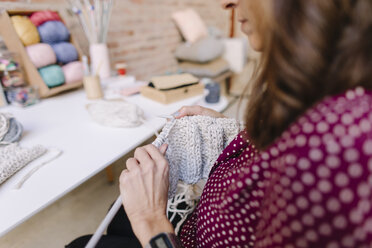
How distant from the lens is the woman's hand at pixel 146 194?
1.73ft

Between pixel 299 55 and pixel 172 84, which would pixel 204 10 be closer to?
pixel 172 84

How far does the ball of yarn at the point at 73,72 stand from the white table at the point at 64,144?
0.34ft

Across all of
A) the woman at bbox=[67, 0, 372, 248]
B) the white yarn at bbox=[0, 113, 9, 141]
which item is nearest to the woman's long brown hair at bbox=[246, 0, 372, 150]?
the woman at bbox=[67, 0, 372, 248]

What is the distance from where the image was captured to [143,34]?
2.20 m

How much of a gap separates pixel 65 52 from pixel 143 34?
1.08 m

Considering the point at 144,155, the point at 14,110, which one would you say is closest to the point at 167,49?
the point at 14,110

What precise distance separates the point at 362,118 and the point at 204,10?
→ 3.15 metres

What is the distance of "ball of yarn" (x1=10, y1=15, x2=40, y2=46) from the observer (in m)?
1.11

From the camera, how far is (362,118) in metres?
0.32

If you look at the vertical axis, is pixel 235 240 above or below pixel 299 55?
below

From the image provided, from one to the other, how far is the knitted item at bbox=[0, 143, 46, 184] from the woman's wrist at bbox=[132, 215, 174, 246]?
Result: 0.37 m

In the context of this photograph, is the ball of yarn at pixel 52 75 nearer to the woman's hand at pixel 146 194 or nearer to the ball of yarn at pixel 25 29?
the ball of yarn at pixel 25 29

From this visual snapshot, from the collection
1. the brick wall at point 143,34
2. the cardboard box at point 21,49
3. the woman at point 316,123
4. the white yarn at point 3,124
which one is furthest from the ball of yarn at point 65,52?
the woman at point 316,123

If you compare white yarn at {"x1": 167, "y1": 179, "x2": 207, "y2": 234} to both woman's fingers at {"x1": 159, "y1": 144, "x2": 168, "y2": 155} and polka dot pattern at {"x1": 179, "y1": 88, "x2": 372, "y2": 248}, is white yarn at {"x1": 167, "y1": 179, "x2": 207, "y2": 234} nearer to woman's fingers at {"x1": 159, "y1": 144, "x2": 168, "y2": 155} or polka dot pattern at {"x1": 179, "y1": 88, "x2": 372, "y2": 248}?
woman's fingers at {"x1": 159, "y1": 144, "x2": 168, "y2": 155}
